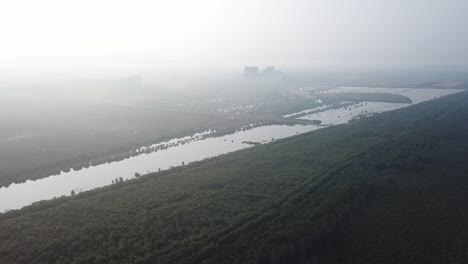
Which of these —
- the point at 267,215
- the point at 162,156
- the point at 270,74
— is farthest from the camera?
the point at 270,74

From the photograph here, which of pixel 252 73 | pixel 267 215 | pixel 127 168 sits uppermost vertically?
pixel 252 73

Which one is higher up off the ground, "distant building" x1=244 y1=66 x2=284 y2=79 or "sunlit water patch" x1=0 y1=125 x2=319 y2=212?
"distant building" x1=244 y1=66 x2=284 y2=79

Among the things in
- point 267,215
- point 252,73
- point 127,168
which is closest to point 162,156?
point 127,168

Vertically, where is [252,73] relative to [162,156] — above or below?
above

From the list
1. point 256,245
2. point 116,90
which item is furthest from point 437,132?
point 116,90

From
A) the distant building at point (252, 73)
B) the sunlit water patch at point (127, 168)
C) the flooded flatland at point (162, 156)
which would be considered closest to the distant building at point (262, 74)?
the distant building at point (252, 73)

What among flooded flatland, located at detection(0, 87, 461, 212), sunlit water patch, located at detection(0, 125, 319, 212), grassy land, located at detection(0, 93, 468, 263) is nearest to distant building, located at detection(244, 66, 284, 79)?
flooded flatland, located at detection(0, 87, 461, 212)

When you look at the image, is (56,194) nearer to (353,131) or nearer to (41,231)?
(41,231)

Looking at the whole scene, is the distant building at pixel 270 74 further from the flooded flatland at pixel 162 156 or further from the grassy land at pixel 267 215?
the grassy land at pixel 267 215

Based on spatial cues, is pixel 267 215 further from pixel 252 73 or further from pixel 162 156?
pixel 252 73

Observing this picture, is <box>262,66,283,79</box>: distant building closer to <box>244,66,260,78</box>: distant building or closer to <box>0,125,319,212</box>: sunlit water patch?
<box>244,66,260,78</box>: distant building
